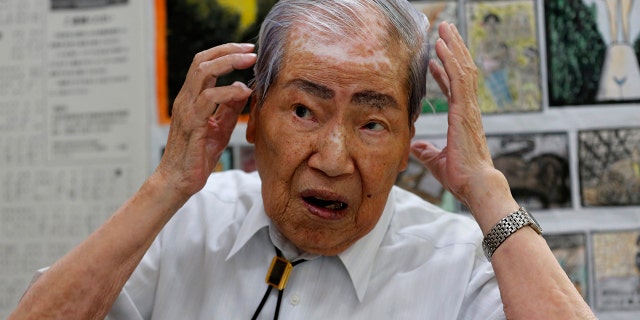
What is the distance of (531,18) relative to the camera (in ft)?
A: 5.17

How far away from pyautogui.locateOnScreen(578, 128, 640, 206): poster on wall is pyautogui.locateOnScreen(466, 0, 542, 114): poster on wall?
16 centimetres

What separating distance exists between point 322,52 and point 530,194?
31.0 inches

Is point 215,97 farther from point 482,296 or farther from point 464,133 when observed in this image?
point 482,296

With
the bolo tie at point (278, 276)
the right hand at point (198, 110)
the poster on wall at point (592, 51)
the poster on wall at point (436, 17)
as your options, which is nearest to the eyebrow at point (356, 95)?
the right hand at point (198, 110)

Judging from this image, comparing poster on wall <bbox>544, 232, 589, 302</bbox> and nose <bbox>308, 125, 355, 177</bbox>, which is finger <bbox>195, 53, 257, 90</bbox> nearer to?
nose <bbox>308, 125, 355, 177</bbox>

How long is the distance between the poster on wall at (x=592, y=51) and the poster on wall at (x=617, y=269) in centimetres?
35

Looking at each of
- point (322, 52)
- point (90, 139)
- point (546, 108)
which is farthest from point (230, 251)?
point (546, 108)

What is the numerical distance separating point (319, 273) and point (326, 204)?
0.14 metres

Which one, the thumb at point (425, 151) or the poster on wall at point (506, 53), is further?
the poster on wall at point (506, 53)

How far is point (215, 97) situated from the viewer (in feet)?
3.71

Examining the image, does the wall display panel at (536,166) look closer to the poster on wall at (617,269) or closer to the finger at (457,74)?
the poster on wall at (617,269)

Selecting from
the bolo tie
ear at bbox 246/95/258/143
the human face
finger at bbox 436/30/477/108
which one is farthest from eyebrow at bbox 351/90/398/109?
the bolo tie

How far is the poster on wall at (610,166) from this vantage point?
5.12 feet

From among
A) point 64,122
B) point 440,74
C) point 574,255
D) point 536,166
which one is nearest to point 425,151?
point 440,74
